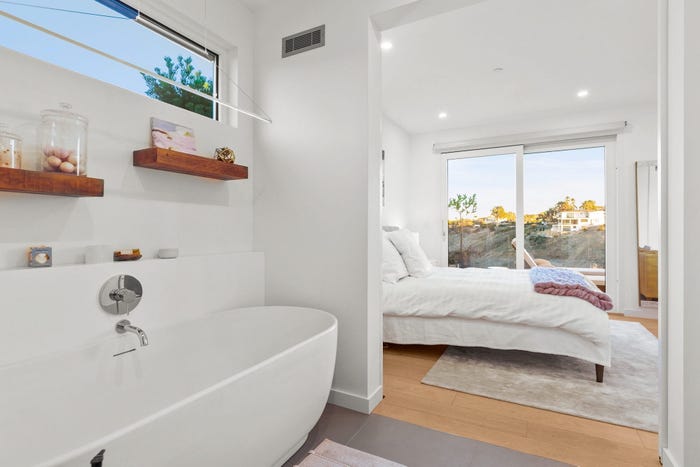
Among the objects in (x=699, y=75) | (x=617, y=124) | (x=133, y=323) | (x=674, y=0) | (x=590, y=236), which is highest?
(x=617, y=124)

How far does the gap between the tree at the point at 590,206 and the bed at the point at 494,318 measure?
92.4 inches

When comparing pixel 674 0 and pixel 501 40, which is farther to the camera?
pixel 501 40

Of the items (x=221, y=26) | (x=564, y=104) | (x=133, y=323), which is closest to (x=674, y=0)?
(x=221, y=26)

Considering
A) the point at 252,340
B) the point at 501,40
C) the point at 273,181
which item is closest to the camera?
the point at 252,340

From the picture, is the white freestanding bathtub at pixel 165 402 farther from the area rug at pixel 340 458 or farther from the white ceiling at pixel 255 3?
the white ceiling at pixel 255 3

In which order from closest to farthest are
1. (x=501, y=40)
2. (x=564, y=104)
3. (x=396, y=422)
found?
1. (x=396, y=422)
2. (x=501, y=40)
3. (x=564, y=104)

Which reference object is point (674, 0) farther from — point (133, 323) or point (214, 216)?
point (133, 323)

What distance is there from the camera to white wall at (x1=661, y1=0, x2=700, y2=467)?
4.60ft

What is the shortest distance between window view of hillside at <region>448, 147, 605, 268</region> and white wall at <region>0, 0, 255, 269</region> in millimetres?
3762

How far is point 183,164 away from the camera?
1.98 m

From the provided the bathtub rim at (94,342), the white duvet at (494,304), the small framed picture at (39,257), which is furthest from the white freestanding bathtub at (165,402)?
the white duvet at (494,304)

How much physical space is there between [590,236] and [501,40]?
316 cm

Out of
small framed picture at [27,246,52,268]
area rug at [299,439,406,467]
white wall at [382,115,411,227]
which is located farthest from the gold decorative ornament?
white wall at [382,115,411,227]

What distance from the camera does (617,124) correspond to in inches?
175
